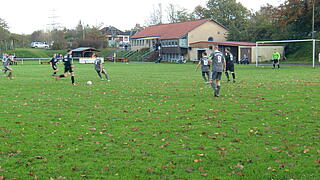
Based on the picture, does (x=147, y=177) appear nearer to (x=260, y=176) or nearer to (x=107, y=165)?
(x=107, y=165)

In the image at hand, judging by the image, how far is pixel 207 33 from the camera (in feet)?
231

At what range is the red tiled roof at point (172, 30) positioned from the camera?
69312mm

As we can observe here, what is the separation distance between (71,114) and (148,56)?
64.6 meters

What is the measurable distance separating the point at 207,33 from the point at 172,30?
7593 millimetres

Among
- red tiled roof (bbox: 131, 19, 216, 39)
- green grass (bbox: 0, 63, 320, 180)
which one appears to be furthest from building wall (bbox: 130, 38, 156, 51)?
green grass (bbox: 0, 63, 320, 180)

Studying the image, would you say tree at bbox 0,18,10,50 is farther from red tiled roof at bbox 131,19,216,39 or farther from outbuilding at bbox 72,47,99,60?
red tiled roof at bbox 131,19,216,39

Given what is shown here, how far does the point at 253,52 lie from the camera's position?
5316 cm

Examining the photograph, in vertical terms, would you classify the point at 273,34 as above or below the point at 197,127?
above

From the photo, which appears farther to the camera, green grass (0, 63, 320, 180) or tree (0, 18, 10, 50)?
tree (0, 18, 10, 50)

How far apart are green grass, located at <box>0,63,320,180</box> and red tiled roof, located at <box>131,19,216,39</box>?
56899mm

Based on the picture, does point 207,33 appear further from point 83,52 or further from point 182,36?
point 83,52

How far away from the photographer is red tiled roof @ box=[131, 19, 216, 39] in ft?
227

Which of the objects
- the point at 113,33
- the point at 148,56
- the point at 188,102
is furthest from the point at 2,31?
the point at 188,102

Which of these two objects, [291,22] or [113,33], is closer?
[291,22]
